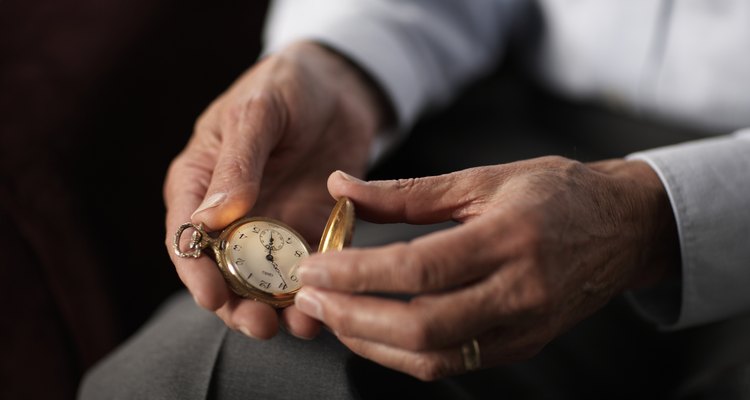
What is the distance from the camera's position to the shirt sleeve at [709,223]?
40.3 inches

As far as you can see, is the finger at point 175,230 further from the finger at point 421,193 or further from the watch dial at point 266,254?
the finger at point 421,193

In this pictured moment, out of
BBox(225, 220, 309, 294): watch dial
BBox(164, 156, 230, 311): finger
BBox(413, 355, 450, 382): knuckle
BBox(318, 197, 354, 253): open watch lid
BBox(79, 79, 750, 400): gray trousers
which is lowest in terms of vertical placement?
BBox(79, 79, 750, 400): gray trousers

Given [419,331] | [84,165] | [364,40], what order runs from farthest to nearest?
[364,40], [84,165], [419,331]

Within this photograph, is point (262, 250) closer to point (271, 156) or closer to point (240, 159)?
point (240, 159)

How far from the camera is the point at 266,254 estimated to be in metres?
0.97

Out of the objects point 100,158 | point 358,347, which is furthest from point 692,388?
point 100,158

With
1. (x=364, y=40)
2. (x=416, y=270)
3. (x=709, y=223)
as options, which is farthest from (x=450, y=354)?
(x=364, y=40)

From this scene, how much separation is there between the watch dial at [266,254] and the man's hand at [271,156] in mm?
34

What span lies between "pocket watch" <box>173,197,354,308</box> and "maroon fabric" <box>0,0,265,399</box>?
53 centimetres

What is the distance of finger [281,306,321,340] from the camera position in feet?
2.82

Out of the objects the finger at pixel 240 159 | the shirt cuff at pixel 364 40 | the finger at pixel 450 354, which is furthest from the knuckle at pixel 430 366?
the shirt cuff at pixel 364 40

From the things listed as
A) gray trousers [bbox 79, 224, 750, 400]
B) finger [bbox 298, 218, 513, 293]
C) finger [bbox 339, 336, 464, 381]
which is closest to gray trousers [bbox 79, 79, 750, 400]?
gray trousers [bbox 79, 224, 750, 400]

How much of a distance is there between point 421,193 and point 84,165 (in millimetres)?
826

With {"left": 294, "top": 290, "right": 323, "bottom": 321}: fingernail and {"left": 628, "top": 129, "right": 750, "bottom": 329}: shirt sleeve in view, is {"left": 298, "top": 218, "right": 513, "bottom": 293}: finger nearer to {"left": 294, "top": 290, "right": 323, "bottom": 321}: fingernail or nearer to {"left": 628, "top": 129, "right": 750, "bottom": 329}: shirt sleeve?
{"left": 294, "top": 290, "right": 323, "bottom": 321}: fingernail
